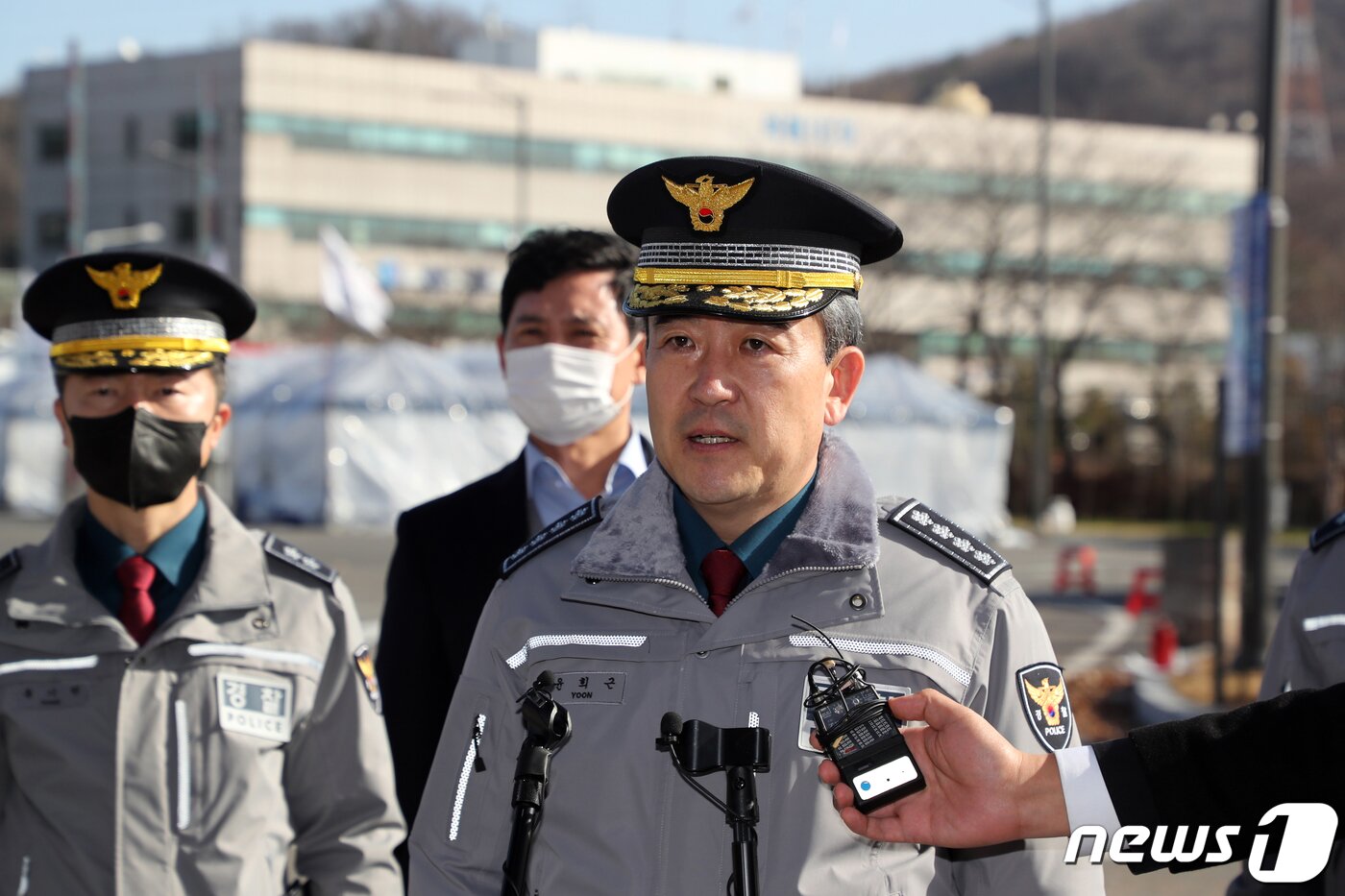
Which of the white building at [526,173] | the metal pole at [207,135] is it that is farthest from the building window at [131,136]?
the metal pole at [207,135]

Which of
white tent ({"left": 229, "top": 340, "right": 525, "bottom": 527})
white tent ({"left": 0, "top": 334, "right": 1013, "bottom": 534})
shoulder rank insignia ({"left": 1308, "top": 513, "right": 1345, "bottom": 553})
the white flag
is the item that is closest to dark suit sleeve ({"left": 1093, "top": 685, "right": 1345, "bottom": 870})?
shoulder rank insignia ({"left": 1308, "top": 513, "right": 1345, "bottom": 553})

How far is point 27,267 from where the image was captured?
64562mm

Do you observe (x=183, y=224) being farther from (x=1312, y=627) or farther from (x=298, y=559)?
(x=1312, y=627)

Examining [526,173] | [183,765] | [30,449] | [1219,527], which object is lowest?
[30,449]

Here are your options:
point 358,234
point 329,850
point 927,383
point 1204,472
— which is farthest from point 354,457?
point 358,234

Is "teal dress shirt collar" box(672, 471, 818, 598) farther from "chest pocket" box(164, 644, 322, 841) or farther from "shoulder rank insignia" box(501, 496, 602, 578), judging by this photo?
"chest pocket" box(164, 644, 322, 841)

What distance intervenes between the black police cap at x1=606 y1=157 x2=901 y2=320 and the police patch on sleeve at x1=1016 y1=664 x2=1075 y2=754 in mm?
680

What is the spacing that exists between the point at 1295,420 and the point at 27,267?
49.0 metres

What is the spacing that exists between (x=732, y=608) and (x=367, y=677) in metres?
1.46

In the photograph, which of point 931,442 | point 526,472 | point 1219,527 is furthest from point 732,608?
point 931,442

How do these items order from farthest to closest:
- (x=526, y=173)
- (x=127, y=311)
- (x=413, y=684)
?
(x=526, y=173) < (x=413, y=684) < (x=127, y=311)

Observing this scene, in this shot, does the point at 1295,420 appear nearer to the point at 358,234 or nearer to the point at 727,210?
the point at 358,234

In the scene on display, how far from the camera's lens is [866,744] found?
7.48 feet

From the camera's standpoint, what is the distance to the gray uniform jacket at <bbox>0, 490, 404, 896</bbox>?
3.34 m
